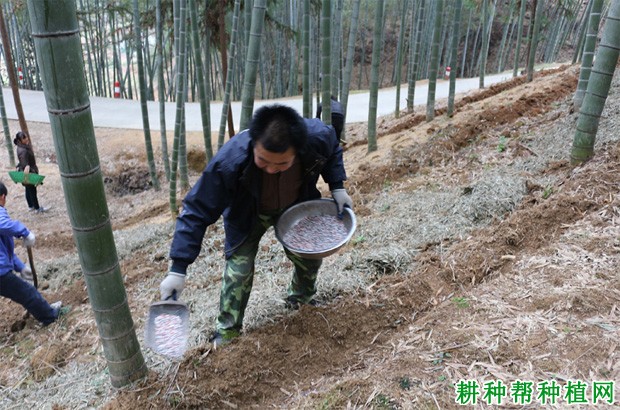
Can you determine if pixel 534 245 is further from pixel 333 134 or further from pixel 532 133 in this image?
pixel 532 133

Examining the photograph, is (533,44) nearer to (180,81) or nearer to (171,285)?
(180,81)

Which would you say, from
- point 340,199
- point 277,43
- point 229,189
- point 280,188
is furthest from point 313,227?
point 277,43

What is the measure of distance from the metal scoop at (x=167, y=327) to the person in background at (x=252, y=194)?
0.07 m

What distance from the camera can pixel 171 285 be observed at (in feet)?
6.85

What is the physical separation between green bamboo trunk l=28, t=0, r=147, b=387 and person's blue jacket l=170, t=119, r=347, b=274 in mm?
303

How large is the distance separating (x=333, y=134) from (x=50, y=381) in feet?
7.34

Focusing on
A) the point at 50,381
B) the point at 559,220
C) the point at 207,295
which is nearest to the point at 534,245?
the point at 559,220

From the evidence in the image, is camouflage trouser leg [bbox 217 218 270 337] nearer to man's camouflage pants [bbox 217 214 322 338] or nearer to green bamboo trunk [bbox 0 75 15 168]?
man's camouflage pants [bbox 217 214 322 338]

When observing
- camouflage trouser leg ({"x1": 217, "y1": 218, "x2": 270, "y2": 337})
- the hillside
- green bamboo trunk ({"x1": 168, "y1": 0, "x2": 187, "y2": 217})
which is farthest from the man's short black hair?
green bamboo trunk ({"x1": 168, "y1": 0, "x2": 187, "y2": 217})

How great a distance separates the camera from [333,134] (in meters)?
2.52

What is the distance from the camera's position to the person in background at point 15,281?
12.3 feet

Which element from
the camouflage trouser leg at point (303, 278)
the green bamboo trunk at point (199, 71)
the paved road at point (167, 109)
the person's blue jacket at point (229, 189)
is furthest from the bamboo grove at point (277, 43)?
the camouflage trouser leg at point (303, 278)

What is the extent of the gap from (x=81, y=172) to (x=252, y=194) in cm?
84

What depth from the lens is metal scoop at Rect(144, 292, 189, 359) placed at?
2053 millimetres
